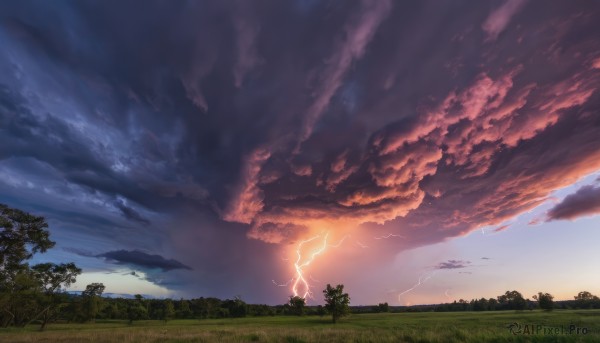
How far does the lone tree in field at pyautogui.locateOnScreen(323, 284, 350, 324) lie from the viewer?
7262 centimetres

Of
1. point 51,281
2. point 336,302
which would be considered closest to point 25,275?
point 51,281

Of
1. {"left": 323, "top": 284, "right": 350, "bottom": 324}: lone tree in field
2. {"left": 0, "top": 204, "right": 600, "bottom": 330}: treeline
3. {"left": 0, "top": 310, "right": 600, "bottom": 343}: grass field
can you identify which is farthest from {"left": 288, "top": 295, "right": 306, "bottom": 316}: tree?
{"left": 0, "top": 310, "right": 600, "bottom": 343}: grass field

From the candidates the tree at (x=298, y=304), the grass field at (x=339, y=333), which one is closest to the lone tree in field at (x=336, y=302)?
the grass field at (x=339, y=333)

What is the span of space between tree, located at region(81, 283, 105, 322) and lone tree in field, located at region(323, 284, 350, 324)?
214ft

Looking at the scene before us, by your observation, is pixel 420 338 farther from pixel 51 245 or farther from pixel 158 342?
pixel 51 245

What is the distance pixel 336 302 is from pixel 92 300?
224 feet

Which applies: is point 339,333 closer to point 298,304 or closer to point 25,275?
point 25,275

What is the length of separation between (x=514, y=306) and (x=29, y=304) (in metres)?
171

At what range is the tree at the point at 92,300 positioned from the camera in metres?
86.4

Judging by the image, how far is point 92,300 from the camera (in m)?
86.9

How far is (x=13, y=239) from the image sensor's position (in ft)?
127

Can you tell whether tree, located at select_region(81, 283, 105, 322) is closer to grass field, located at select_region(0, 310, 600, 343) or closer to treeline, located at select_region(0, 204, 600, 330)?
treeline, located at select_region(0, 204, 600, 330)

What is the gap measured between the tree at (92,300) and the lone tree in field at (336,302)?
65.1 metres

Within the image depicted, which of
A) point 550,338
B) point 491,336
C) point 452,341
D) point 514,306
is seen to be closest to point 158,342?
point 452,341
